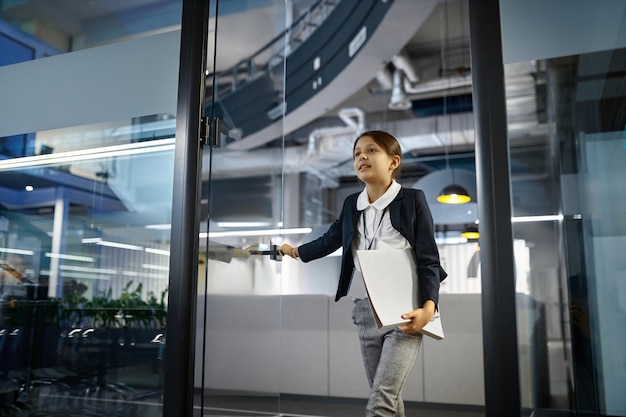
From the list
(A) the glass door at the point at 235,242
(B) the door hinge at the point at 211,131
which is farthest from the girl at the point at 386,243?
(B) the door hinge at the point at 211,131

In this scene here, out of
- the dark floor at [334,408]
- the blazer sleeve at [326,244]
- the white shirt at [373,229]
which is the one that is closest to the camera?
the white shirt at [373,229]

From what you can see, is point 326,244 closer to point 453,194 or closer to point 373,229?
point 373,229

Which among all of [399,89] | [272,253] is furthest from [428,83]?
[272,253]

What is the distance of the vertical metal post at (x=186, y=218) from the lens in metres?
2.18

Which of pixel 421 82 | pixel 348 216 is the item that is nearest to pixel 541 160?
pixel 348 216

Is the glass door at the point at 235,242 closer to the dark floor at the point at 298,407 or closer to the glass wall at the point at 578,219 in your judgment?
the dark floor at the point at 298,407

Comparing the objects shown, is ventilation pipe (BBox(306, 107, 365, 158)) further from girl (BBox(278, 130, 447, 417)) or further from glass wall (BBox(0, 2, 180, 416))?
girl (BBox(278, 130, 447, 417))

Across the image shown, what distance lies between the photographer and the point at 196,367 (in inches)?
87.6

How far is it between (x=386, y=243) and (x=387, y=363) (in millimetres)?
388

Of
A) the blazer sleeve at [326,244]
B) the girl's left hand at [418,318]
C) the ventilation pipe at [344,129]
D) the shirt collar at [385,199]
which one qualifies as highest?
the ventilation pipe at [344,129]

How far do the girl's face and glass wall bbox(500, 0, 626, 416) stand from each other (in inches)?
17.1

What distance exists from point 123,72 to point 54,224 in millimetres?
699

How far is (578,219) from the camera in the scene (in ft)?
5.96

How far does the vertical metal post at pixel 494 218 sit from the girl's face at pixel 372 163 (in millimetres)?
358
